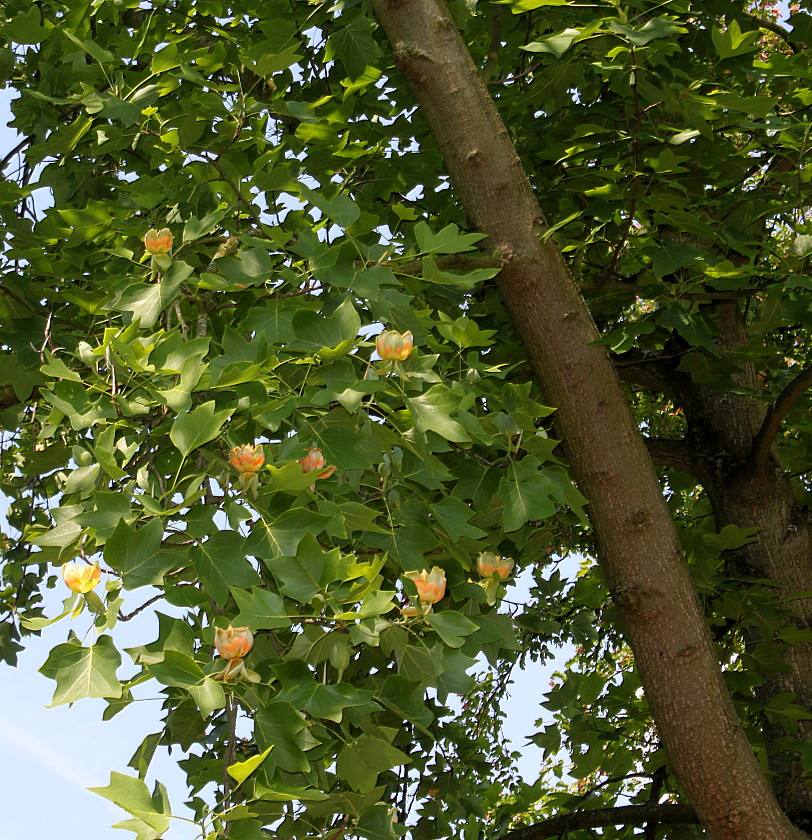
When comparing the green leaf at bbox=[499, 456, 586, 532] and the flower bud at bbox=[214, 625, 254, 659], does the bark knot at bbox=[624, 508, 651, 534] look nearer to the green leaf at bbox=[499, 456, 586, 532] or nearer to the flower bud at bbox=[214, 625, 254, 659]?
the green leaf at bbox=[499, 456, 586, 532]

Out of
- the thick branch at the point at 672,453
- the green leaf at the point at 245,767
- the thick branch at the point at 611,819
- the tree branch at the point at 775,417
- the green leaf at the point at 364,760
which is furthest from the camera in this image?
the thick branch at the point at 672,453

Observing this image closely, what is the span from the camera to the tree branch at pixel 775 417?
9.20 ft

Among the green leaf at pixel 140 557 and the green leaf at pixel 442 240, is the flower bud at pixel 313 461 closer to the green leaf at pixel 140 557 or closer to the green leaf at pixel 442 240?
the green leaf at pixel 140 557

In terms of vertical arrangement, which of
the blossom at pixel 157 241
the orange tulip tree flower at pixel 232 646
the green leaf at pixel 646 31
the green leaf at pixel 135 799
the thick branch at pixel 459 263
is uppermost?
the green leaf at pixel 646 31

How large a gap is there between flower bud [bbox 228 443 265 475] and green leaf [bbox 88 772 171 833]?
1.84 ft

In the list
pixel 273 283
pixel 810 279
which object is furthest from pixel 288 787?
pixel 810 279

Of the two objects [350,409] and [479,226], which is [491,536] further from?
[479,226]

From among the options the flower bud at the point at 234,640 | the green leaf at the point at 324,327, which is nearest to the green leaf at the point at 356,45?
the green leaf at the point at 324,327

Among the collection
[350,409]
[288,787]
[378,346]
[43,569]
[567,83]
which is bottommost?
[288,787]

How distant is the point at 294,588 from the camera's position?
1.49m

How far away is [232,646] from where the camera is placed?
1.46m

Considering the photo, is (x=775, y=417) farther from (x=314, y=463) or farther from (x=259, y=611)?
(x=259, y=611)

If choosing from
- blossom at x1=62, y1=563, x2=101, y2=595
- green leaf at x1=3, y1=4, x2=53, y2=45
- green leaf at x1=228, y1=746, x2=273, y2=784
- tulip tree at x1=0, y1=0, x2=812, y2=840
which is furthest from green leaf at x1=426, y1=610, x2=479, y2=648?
green leaf at x1=3, y1=4, x2=53, y2=45

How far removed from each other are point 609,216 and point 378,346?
54.6 inches
